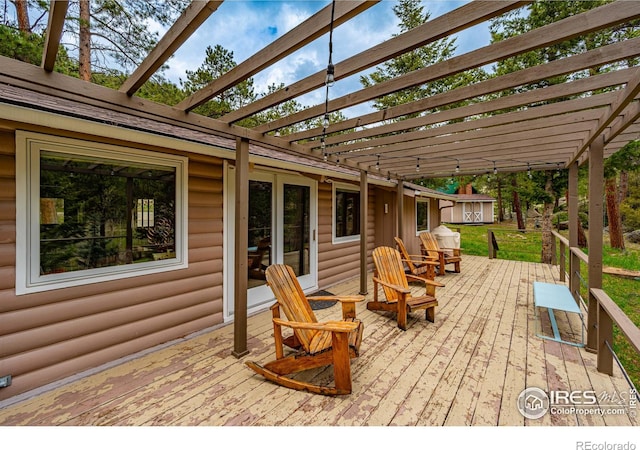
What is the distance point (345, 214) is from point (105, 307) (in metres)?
4.46

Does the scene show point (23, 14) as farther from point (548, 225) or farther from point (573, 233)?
point (548, 225)

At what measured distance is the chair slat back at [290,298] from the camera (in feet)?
8.26

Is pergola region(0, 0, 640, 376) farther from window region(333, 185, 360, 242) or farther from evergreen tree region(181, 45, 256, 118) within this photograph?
evergreen tree region(181, 45, 256, 118)

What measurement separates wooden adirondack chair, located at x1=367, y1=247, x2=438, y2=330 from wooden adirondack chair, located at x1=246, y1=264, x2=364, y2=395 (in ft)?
2.99

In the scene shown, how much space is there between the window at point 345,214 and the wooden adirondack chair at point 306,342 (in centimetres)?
303

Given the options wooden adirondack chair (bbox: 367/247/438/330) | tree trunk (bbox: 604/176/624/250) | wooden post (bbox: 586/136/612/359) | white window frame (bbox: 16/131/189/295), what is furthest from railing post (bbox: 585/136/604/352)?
tree trunk (bbox: 604/176/624/250)

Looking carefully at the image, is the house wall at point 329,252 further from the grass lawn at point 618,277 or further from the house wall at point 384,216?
the grass lawn at point 618,277

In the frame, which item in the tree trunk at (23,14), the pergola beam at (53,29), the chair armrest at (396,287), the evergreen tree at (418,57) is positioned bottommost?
the chair armrest at (396,287)

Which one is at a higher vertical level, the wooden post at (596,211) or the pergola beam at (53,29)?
the pergola beam at (53,29)

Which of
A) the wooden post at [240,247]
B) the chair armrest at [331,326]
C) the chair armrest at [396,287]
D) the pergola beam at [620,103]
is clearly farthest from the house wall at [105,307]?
the pergola beam at [620,103]

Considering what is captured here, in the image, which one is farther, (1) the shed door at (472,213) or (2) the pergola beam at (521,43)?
(1) the shed door at (472,213)

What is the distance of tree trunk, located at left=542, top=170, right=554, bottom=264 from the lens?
779 centimetres
